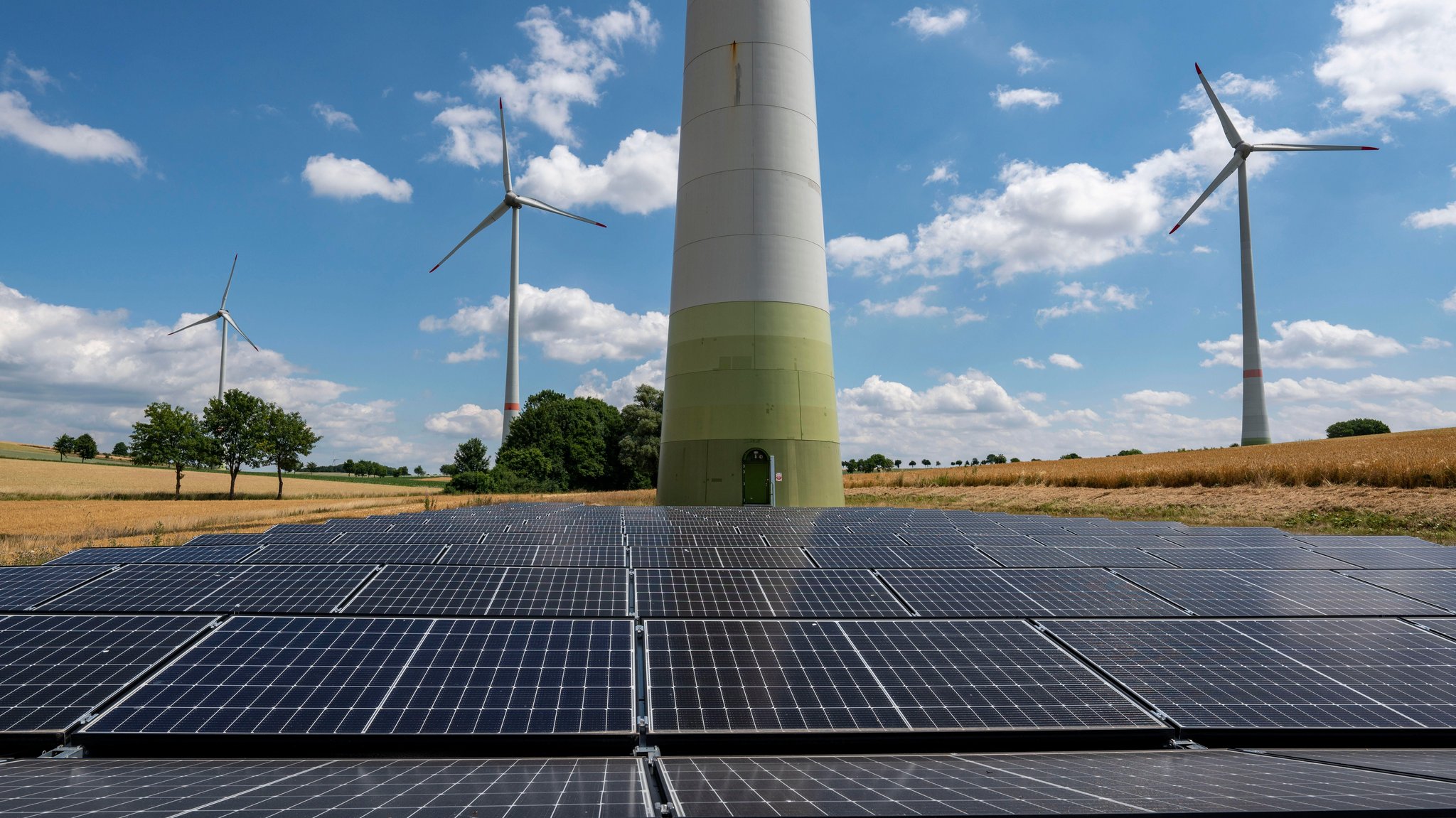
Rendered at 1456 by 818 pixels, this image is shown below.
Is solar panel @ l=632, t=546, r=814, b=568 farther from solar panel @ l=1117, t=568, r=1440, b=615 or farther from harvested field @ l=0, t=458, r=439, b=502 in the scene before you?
harvested field @ l=0, t=458, r=439, b=502

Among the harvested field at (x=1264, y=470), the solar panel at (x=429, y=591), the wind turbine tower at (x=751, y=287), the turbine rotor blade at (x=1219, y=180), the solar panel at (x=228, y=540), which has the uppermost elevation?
the turbine rotor blade at (x=1219, y=180)

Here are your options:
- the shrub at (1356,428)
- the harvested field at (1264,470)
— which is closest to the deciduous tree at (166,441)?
the harvested field at (1264,470)

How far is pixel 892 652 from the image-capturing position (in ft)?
25.0

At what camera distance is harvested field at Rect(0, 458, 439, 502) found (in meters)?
66.9

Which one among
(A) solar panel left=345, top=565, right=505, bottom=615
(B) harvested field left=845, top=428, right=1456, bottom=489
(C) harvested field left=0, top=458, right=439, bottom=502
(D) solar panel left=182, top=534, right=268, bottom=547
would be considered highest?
(B) harvested field left=845, top=428, right=1456, bottom=489

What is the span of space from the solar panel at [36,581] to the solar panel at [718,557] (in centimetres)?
794

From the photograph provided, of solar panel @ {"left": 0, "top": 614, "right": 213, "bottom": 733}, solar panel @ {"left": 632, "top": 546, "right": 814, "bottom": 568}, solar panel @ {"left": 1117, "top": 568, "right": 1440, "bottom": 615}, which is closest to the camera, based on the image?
solar panel @ {"left": 0, "top": 614, "right": 213, "bottom": 733}

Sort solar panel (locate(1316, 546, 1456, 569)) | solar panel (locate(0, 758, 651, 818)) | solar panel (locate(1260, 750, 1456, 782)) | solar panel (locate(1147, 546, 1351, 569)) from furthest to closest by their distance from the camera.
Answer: solar panel (locate(1316, 546, 1456, 569)), solar panel (locate(1147, 546, 1351, 569)), solar panel (locate(1260, 750, 1456, 782)), solar panel (locate(0, 758, 651, 818))

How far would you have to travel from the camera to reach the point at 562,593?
959cm

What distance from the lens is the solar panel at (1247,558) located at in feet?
42.2

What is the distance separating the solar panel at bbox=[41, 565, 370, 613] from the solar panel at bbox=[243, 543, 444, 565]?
934 mm

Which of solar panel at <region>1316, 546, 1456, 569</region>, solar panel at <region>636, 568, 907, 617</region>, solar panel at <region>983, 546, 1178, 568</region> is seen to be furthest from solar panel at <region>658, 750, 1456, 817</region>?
solar panel at <region>1316, 546, 1456, 569</region>

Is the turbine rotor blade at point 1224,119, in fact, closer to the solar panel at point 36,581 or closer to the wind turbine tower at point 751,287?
the wind turbine tower at point 751,287

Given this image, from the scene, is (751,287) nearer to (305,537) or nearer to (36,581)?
(305,537)
